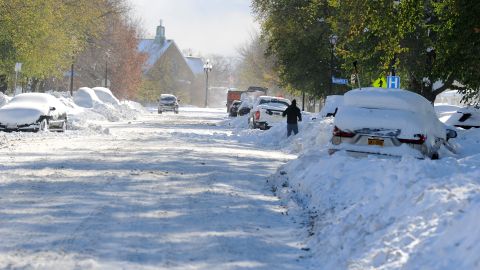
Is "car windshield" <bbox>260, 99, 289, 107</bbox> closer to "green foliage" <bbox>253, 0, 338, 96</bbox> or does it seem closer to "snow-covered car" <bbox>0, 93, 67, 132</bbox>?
"green foliage" <bbox>253, 0, 338, 96</bbox>

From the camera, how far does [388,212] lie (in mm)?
7152

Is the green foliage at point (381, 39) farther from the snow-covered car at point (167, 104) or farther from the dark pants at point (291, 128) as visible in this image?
the snow-covered car at point (167, 104)

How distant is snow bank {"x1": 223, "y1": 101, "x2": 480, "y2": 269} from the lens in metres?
5.58

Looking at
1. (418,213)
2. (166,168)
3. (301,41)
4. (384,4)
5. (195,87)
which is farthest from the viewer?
(195,87)

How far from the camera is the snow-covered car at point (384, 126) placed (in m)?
12.6

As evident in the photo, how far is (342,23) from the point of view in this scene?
3416 cm

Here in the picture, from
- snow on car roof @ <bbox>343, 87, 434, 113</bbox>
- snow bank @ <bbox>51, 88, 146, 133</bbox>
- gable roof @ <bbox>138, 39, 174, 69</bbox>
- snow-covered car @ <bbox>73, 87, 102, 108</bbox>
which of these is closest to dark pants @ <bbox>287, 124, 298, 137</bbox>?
snow on car roof @ <bbox>343, 87, 434, 113</bbox>

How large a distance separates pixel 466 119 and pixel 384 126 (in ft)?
50.0

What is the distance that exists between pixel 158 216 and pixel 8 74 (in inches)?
1510

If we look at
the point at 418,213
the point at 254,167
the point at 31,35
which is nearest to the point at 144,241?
the point at 418,213

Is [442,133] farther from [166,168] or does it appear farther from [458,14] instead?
[166,168]

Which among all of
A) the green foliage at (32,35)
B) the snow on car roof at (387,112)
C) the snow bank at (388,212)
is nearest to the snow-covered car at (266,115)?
the green foliage at (32,35)

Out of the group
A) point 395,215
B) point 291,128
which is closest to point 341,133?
point 395,215

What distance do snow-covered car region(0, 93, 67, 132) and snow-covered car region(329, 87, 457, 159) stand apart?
1414cm
